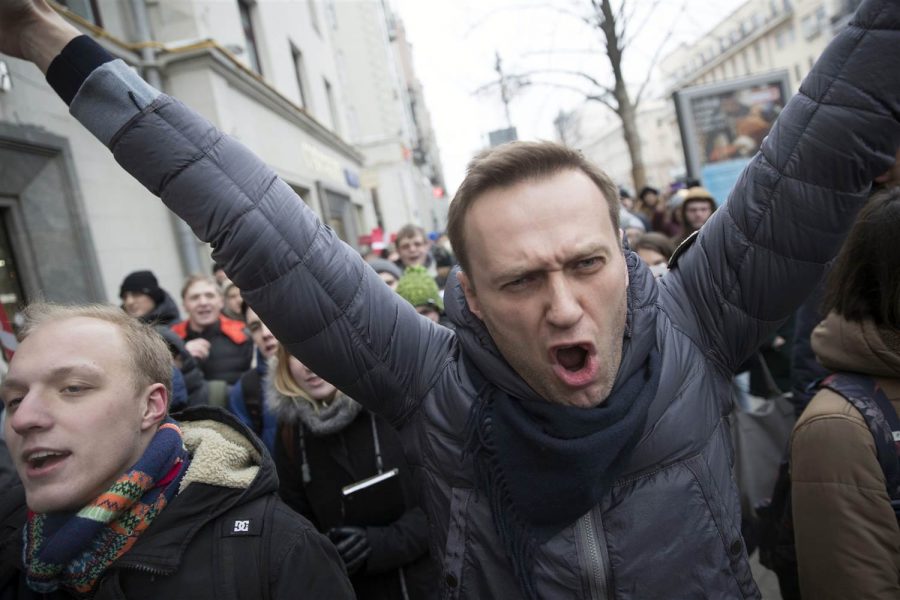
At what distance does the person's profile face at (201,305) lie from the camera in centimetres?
439

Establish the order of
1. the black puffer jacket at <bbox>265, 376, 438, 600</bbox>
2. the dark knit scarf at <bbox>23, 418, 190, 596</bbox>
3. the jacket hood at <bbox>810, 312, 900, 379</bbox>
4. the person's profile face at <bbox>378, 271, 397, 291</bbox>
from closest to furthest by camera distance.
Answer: the dark knit scarf at <bbox>23, 418, 190, 596</bbox>, the jacket hood at <bbox>810, 312, 900, 379</bbox>, the black puffer jacket at <bbox>265, 376, 438, 600</bbox>, the person's profile face at <bbox>378, 271, 397, 291</bbox>

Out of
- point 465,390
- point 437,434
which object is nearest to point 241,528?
point 437,434

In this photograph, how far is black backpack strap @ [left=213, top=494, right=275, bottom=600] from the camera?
1.45m

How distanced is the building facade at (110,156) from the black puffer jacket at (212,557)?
900mm

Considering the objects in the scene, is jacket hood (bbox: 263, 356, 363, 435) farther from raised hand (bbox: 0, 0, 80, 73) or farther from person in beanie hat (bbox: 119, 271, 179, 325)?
person in beanie hat (bbox: 119, 271, 179, 325)

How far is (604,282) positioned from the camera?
1323mm

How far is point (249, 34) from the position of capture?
35.9ft

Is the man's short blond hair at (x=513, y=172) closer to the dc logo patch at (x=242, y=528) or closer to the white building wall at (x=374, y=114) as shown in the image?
the dc logo patch at (x=242, y=528)

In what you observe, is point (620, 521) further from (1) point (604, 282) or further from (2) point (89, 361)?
(2) point (89, 361)

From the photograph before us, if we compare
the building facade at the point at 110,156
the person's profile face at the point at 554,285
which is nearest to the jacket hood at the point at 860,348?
the person's profile face at the point at 554,285

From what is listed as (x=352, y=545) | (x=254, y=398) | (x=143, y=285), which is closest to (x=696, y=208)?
(x=254, y=398)

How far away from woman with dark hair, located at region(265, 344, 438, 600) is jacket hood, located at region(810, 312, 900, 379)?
1504 millimetres

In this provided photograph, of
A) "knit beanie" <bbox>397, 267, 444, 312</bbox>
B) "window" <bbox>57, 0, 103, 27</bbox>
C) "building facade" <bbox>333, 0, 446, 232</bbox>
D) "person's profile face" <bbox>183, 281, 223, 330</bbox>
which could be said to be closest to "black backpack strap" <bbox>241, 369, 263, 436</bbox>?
"knit beanie" <bbox>397, 267, 444, 312</bbox>

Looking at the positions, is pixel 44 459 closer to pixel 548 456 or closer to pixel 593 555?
pixel 548 456
